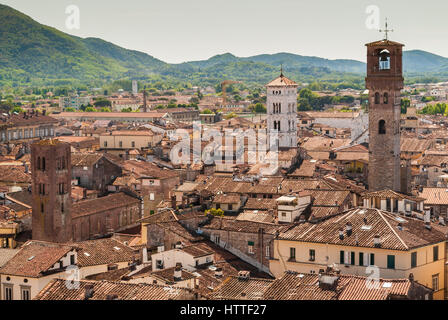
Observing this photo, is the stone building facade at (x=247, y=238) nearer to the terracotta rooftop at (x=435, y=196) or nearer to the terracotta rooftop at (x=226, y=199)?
the terracotta rooftop at (x=226, y=199)

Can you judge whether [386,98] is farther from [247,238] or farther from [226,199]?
[247,238]

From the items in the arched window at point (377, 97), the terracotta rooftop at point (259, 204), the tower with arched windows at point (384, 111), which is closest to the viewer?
the terracotta rooftop at point (259, 204)

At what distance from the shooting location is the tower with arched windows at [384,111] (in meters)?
51.3

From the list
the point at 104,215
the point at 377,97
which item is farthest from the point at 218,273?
the point at 377,97

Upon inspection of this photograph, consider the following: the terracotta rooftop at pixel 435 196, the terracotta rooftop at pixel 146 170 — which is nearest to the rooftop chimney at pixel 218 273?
the terracotta rooftop at pixel 435 196

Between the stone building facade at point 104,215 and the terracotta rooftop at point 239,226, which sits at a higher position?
the terracotta rooftop at point 239,226

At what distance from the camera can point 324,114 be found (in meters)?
138

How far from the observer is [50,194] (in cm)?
4409

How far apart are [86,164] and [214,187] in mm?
13893

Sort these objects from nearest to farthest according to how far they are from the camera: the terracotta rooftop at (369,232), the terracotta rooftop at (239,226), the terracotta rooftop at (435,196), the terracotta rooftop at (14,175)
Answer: the terracotta rooftop at (369,232) → the terracotta rooftop at (239,226) → the terracotta rooftop at (435,196) → the terracotta rooftop at (14,175)

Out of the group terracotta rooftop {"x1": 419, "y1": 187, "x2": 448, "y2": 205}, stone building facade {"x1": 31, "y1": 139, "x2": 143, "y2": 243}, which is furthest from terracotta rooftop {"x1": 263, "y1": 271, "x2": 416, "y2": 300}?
terracotta rooftop {"x1": 419, "y1": 187, "x2": 448, "y2": 205}

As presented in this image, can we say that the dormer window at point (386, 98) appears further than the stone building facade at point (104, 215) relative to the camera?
Yes
